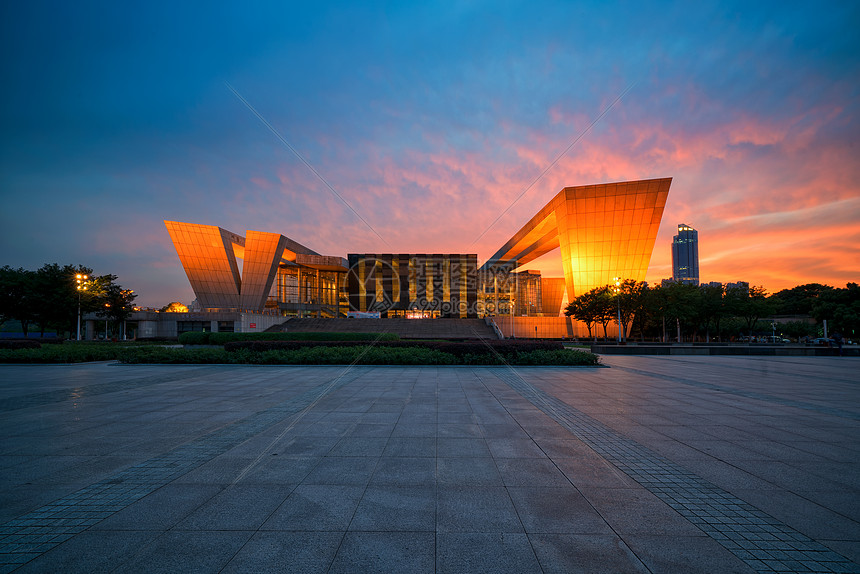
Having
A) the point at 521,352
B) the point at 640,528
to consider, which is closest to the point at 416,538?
the point at 640,528

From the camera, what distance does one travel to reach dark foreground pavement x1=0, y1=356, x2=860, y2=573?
3445 mm

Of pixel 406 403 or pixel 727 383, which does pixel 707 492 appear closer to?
pixel 406 403

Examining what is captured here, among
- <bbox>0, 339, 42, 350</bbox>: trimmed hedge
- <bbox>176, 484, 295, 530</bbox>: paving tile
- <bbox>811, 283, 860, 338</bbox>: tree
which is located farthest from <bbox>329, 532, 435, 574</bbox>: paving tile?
<bbox>811, 283, 860, 338</bbox>: tree

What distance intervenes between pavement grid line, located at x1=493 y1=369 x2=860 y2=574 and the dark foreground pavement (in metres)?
0.03

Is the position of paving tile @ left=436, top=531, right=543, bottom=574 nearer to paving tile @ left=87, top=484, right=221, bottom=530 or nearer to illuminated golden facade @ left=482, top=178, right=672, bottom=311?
paving tile @ left=87, top=484, right=221, bottom=530

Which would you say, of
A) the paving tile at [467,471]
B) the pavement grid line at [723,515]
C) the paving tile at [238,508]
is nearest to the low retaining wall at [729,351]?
the pavement grid line at [723,515]

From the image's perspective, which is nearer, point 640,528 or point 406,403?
point 640,528

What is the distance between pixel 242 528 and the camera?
3.91 m

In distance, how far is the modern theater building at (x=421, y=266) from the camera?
4675 centimetres

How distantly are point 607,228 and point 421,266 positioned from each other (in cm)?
3406

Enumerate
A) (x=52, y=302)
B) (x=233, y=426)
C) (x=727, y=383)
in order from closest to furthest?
(x=233, y=426)
(x=727, y=383)
(x=52, y=302)

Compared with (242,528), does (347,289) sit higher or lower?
higher

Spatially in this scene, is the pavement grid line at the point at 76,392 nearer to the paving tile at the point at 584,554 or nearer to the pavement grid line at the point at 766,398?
the paving tile at the point at 584,554

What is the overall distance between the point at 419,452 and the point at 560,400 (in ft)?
18.9
